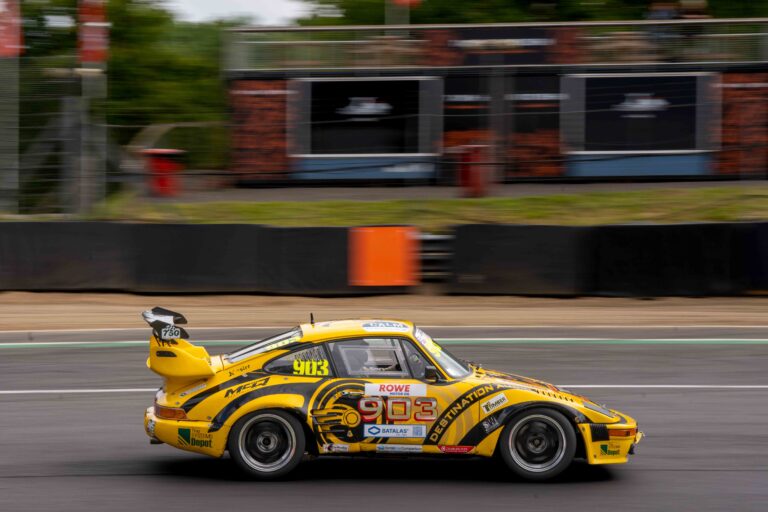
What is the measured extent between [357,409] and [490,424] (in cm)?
91

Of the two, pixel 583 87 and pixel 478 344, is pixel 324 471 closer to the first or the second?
Result: pixel 478 344

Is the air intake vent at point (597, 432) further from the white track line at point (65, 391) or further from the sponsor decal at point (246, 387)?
the white track line at point (65, 391)

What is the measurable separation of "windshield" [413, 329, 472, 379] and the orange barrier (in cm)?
904

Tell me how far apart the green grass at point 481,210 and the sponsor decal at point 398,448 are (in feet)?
35.9

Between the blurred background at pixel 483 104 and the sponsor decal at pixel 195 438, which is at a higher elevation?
the blurred background at pixel 483 104

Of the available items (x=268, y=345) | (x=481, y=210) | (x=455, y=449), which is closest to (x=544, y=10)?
(x=481, y=210)

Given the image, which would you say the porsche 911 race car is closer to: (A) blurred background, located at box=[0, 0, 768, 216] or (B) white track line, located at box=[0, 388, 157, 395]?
(B) white track line, located at box=[0, 388, 157, 395]

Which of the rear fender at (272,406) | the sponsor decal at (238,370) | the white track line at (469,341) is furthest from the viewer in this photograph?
the white track line at (469,341)

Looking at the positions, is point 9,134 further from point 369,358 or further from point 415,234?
point 369,358

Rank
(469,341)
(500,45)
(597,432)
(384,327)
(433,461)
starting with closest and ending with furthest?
1. (597,432)
2. (384,327)
3. (433,461)
4. (469,341)
5. (500,45)

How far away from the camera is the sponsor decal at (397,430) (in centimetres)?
702

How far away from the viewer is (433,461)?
772 cm

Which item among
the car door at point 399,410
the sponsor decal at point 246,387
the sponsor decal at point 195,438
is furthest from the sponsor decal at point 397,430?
the sponsor decal at point 195,438

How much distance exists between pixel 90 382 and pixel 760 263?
10.3m
